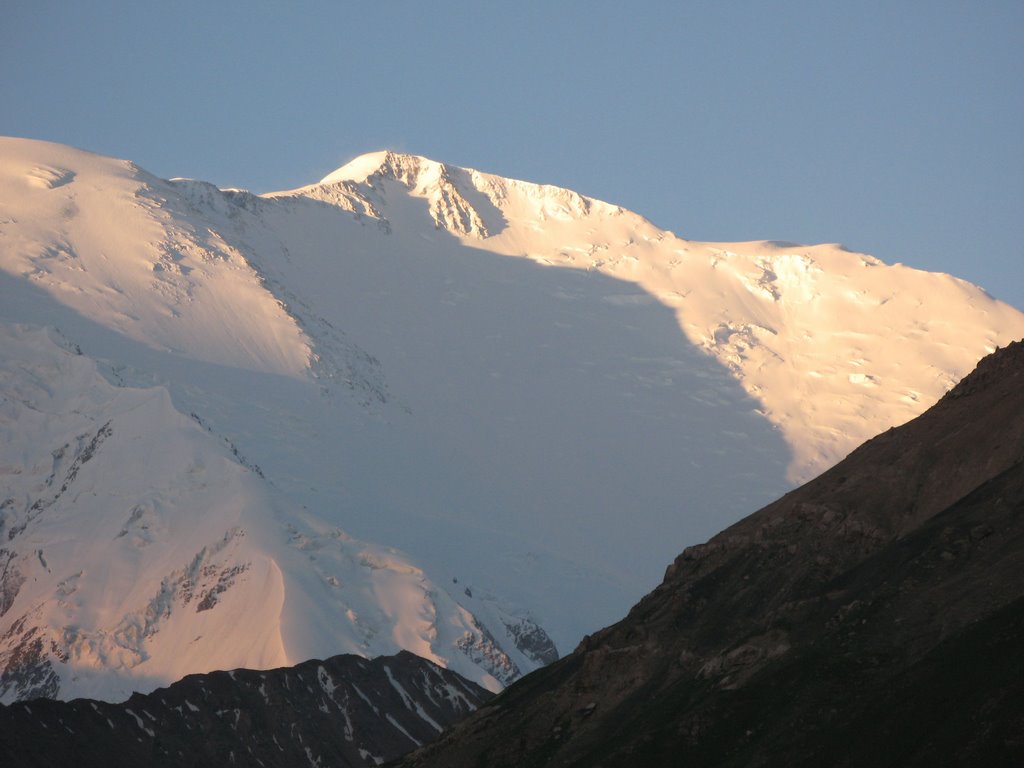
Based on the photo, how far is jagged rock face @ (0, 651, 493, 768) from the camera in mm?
174125

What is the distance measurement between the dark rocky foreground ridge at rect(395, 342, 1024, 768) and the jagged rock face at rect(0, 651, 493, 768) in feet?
223

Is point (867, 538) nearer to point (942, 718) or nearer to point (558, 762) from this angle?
point (558, 762)

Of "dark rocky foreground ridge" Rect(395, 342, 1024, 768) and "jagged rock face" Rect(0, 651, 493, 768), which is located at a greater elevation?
"jagged rock face" Rect(0, 651, 493, 768)

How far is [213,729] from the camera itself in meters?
187

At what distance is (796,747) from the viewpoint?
8081 cm

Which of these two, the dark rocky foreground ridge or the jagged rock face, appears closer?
the dark rocky foreground ridge

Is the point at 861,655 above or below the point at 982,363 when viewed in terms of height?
below

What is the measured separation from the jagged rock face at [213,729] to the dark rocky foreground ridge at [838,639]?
68064mm

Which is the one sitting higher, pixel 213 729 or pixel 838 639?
pixel 213 729

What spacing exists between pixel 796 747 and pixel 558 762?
25.1 meters

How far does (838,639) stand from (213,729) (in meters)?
111

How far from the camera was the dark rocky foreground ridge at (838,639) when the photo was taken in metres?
76.6

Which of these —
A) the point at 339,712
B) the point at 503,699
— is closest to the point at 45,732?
the point at 339,712

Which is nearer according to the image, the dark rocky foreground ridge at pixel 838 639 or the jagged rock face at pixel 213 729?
the dark rocky foreground ridge at pixel 838 639
